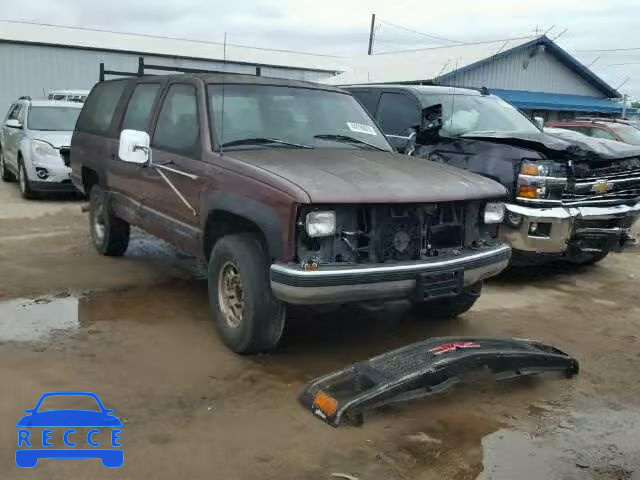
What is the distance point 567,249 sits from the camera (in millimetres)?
6312

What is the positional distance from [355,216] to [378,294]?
1.62 feet

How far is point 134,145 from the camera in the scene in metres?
5.00

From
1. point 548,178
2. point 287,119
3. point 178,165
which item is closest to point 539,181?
point 548,178

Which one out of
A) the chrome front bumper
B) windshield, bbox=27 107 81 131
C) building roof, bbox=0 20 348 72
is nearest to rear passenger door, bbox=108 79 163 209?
the chrome front bumper

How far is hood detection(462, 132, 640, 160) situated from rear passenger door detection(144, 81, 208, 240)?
297 cm

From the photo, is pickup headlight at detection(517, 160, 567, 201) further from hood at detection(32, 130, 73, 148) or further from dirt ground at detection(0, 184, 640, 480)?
hood at detection(32, 130, 73, 148)

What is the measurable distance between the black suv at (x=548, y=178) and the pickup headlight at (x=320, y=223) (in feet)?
9.15

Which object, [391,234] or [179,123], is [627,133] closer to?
[179,123]

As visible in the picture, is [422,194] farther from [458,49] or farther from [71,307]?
[458,49]

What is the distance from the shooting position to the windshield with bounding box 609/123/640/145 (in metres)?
14.1

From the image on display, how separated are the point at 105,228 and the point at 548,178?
452cm

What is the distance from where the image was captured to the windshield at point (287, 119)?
16.4ft

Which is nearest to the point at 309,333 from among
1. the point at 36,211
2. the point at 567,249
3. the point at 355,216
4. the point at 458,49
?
the point at 355,216

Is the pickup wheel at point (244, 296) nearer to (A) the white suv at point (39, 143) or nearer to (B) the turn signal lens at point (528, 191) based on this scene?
(B) the turn signal lens at point (528, 191)
